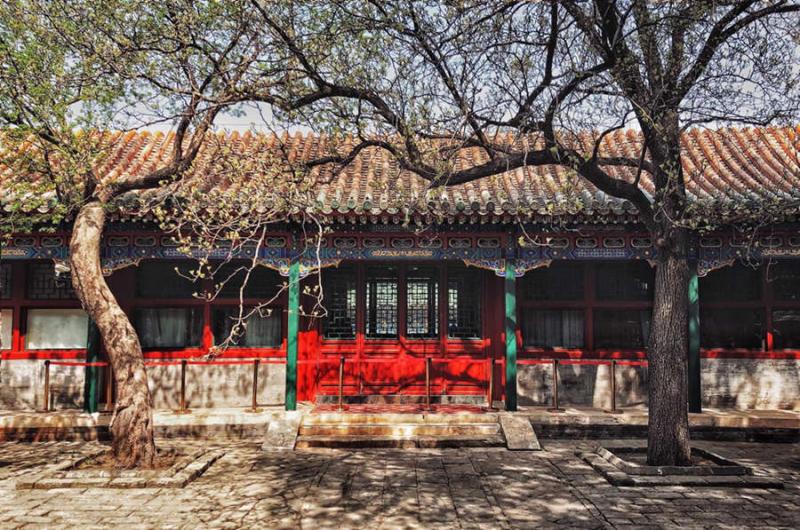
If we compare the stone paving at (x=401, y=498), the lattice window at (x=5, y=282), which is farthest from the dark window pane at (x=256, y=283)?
the lattice window at (x=5, y=282)

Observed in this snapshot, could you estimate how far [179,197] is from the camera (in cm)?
806

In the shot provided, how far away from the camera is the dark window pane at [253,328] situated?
9.97 meters

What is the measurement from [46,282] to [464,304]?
683 centimetres

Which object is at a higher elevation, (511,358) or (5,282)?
(5,282)

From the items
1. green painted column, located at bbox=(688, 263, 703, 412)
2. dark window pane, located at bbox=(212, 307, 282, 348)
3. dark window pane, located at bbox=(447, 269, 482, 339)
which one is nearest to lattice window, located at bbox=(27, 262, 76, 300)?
dark window pane, located at bbox=(212, 307, 282, 348)

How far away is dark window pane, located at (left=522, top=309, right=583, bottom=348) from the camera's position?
394 inches

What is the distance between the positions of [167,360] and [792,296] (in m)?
10.1

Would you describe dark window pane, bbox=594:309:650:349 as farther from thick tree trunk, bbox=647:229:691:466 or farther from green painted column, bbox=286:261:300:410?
green painted column, bbox=286:261:300:410

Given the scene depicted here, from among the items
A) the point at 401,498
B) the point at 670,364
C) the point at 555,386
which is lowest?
the point at 401,498

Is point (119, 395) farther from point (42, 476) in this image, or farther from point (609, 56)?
point (609, 56)

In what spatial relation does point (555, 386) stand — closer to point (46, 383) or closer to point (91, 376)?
point (91, 376)

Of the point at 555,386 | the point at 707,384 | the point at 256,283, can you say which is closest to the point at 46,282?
the point at 256,283

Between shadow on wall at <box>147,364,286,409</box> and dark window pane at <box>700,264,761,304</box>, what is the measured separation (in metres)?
7.04

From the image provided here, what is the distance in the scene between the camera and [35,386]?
379 inches
